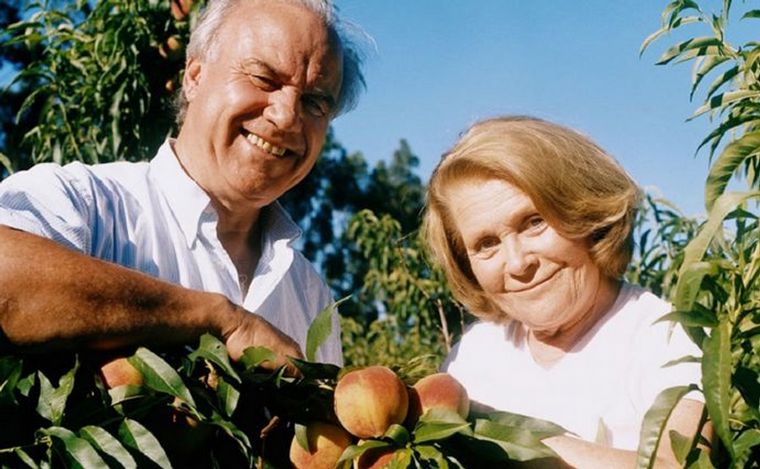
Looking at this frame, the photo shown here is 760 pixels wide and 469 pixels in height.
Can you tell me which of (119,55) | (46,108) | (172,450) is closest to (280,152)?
(172,450)

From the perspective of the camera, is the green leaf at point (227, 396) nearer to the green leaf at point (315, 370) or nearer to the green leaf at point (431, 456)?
the green leaf at point (315, 370)

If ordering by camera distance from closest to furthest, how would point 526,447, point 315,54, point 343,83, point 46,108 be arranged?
point 526,447 < point 315,54 < point 343,83 < point 46,108

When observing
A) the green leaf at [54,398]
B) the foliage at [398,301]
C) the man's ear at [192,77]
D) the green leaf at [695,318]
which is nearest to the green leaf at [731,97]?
the green leaf at [695,318]

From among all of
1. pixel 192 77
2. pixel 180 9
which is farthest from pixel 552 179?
pixel 180 9

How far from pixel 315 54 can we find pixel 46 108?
2.10m

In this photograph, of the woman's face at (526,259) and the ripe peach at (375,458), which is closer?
the ripe peach at (375,458)

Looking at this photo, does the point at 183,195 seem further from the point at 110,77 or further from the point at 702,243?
the point at 110,77

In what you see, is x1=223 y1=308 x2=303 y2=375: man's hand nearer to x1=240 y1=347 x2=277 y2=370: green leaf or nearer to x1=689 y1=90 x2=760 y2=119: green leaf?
x1=240 y1=347 x2=277 y2=370: green leaf

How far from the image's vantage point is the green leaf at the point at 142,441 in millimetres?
714

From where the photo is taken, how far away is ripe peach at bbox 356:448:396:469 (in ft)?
2.53

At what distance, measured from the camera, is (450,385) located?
84 cm

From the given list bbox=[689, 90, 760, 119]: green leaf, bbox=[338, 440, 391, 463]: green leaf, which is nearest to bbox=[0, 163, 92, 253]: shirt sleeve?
bbox=[338, 440, 391, 463]: green leaf

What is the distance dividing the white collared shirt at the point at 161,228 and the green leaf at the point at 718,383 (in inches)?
33.3

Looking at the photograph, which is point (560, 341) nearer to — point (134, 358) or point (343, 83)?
point (134, 358)
